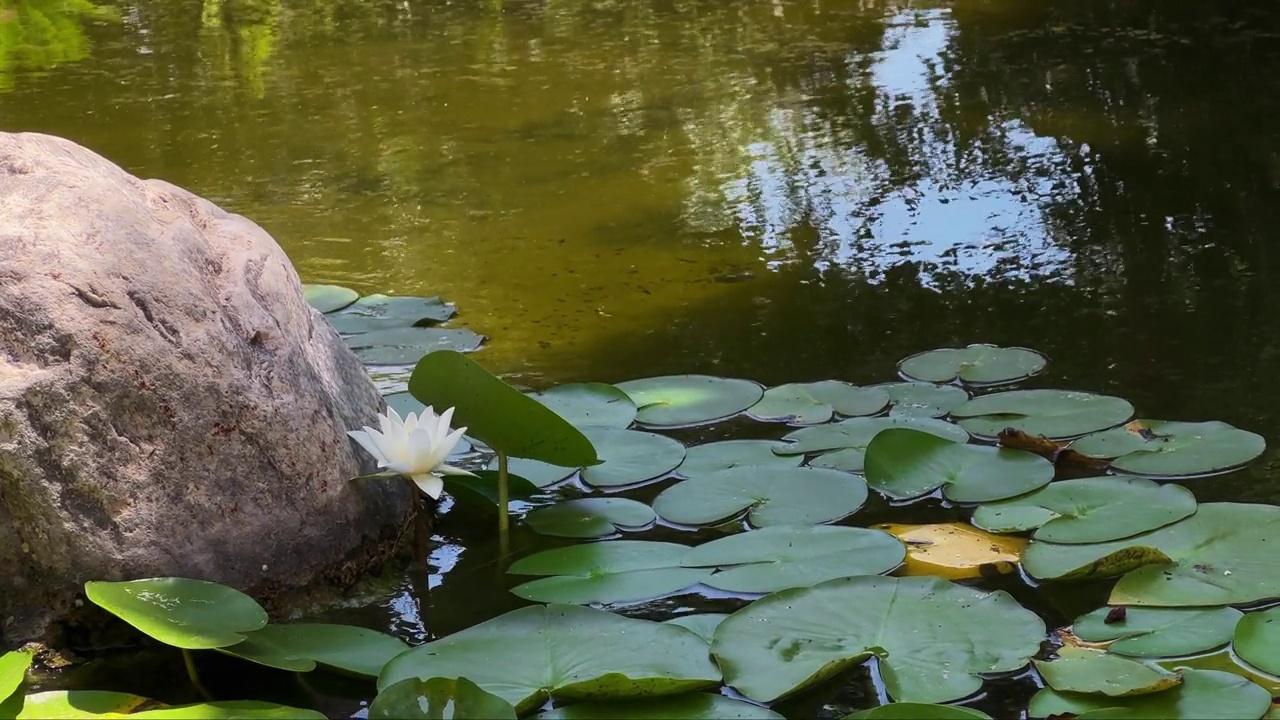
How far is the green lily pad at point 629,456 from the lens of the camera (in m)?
1.87

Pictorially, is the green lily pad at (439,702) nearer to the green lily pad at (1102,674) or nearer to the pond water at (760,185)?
the pond water at (760,185)

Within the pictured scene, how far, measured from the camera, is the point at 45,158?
1.65 m

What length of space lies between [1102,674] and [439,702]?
639 mm

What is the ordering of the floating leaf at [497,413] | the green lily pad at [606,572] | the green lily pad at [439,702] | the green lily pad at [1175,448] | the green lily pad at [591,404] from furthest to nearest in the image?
1. the green lily pad at [591,404]
2. the green lily pad at [1175,448]
3. the floating leaf at [497,413]
4. the green lily pad at [606,572]
5. the green lily pad at [439,702]

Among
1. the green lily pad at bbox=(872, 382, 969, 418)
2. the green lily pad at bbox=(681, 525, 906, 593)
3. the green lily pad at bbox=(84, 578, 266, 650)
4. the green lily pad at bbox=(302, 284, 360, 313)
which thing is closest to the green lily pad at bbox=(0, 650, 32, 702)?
the green lily pad at bbox=(84, 578, 266, 650)

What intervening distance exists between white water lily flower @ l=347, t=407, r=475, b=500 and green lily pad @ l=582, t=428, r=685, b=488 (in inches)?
11.3

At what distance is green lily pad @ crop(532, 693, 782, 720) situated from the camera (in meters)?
1.25

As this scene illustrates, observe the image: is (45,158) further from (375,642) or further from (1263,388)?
(1263,388)

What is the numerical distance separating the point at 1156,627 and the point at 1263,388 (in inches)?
32.0

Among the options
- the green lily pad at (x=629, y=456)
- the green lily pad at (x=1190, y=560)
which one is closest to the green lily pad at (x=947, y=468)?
the green lily pad at (x=1190, y=560)

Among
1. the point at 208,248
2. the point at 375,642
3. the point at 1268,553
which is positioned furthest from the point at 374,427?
the point at 1268,553

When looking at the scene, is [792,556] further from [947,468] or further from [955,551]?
[947,468]

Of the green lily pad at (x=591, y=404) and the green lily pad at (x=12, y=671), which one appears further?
the green lily pad at (x=591, y=404)

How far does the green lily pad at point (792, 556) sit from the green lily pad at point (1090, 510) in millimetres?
171
